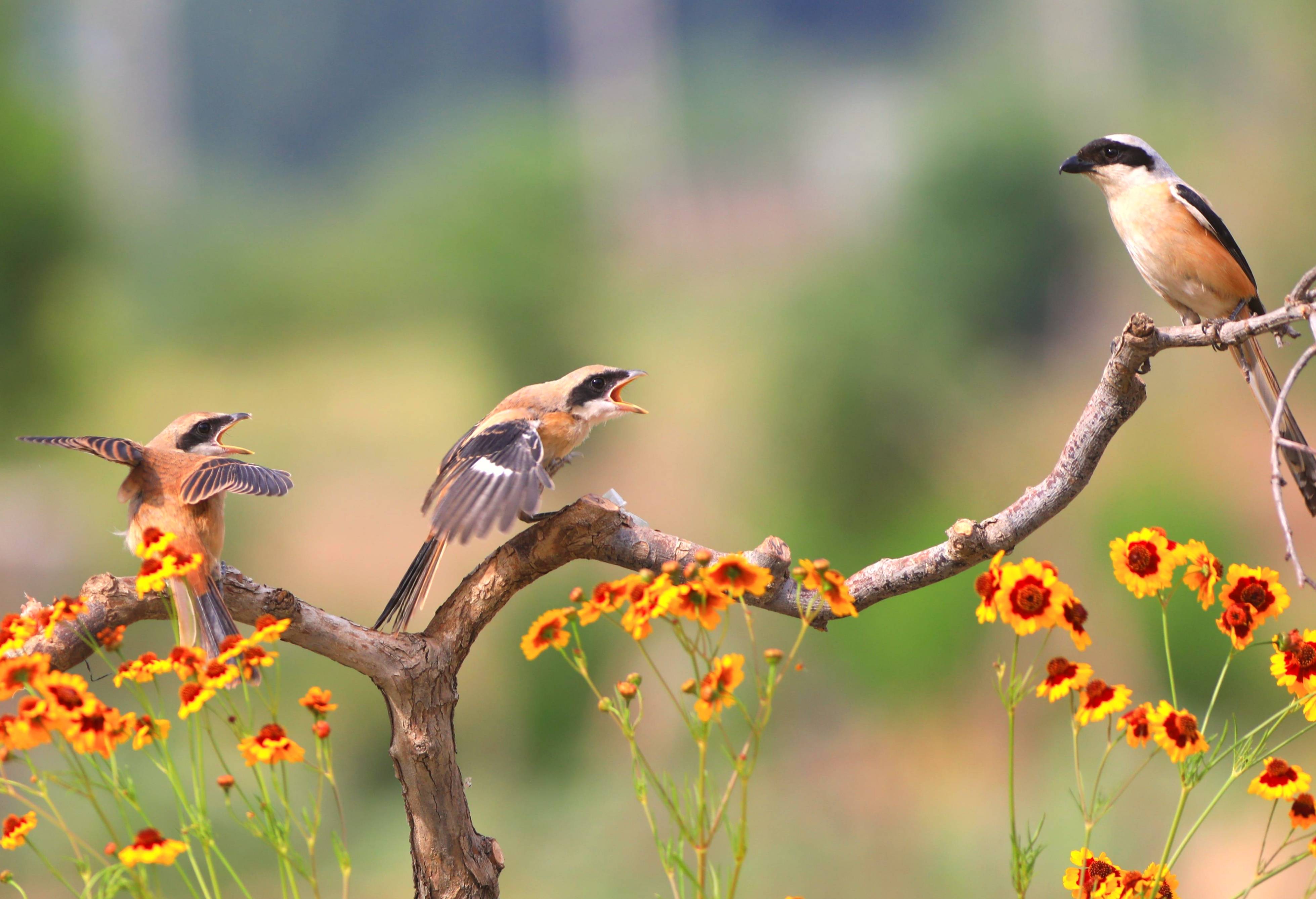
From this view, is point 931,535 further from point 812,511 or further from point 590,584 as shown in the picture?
point 590,584

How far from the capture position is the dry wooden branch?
1.25m

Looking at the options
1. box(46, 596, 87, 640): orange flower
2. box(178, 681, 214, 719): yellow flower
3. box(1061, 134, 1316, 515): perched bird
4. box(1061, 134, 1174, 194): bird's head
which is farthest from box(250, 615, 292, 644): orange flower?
box(1061, 134, 1174, 194): bird's head

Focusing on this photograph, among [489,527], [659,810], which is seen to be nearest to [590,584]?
[659,810]

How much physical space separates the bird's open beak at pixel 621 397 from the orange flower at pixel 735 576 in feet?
1.77

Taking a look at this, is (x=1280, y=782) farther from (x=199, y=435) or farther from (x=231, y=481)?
(x=199, y=435)

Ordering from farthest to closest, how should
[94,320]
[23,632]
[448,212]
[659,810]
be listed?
[448,212]
[94,320]
[659,810]
[23,632]

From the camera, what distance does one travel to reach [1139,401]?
1282mm

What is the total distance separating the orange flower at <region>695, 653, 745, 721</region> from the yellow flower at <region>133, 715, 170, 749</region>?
46 centimetres

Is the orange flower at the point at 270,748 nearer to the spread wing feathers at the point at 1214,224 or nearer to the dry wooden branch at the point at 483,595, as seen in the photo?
the dry wooden branch at the point at 483,595

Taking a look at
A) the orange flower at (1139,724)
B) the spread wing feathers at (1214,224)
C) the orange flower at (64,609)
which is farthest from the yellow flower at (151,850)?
the spread wing feathers at (1214,224)

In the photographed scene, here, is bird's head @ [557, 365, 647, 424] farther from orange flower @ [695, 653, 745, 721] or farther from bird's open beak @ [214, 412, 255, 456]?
orange flower @ [695, 653, 745, 721]

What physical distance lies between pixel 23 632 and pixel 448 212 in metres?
4.96

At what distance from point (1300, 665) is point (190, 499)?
1.25m

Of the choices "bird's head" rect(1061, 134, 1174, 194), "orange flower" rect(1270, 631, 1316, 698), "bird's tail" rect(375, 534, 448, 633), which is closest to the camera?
"orange flower" rect(1270, 631, 1316, 698)
